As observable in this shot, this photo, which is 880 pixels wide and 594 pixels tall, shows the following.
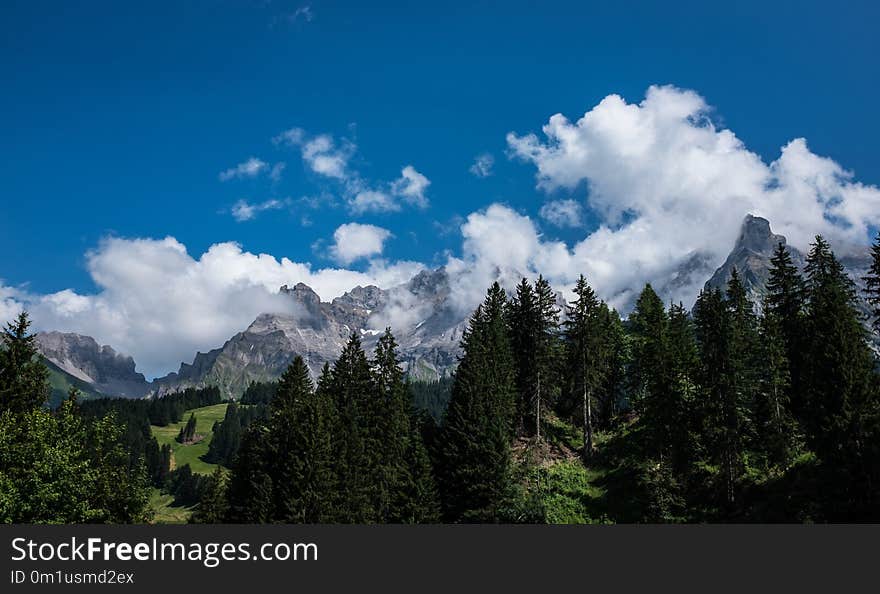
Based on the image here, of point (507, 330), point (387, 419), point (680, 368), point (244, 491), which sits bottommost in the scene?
point (244, 491)

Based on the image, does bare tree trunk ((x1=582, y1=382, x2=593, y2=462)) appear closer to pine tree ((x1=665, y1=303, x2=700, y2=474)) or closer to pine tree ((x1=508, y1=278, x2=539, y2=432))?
pine tree ((x1=508, y1=278, x2=539, y2=432))

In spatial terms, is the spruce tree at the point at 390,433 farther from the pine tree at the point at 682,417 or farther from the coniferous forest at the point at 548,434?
the pine tree at the point at 682,417

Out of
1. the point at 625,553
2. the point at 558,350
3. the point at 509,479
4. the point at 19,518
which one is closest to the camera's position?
the point at 625,553

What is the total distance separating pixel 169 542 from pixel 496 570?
11.0 metres

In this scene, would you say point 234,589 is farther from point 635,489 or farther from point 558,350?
point 558,350

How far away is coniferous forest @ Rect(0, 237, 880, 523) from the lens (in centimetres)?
3594

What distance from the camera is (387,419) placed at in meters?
56.4

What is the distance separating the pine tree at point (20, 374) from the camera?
36719 millimetres

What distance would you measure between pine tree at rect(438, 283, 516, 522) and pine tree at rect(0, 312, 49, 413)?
112 feet

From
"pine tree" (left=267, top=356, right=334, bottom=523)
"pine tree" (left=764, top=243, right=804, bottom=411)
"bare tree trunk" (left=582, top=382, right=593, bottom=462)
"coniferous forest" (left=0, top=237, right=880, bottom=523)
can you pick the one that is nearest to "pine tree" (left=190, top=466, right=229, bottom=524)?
"coniferous forest" (left=0, top=237, right=880, bottom=523)

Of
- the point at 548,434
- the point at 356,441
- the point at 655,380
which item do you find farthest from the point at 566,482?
the point at 356,441

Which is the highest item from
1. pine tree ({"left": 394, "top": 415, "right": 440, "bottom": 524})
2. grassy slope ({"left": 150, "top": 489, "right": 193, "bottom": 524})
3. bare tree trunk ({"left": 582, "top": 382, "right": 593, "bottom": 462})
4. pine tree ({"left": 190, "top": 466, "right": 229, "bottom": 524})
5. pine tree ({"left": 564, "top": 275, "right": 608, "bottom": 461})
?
pine tree ({"left": 564, "top": 275, "right": 608, "bottom": 461})

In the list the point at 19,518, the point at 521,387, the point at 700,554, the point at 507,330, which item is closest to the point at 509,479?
the point at 521,387

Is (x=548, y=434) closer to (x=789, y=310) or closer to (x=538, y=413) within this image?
(x=538, y=413)
